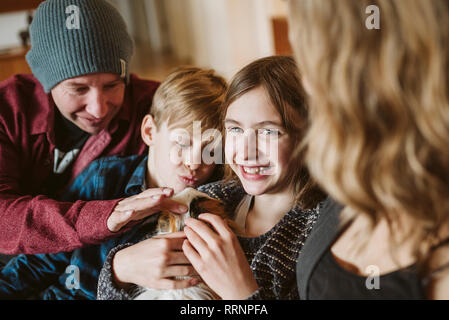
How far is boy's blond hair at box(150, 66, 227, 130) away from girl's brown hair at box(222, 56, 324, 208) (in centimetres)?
11

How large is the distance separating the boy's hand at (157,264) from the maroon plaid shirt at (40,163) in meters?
0.08

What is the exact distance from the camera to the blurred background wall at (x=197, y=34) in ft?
9.53

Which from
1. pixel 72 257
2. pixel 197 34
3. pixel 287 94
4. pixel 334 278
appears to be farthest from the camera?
pixel 197 34

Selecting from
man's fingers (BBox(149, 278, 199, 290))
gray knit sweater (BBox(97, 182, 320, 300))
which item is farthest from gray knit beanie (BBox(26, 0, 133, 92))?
man's fingers (BBox(149, 278, 199, 290))

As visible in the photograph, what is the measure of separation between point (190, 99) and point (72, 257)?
0.48 meters

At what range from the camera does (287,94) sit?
952 mm

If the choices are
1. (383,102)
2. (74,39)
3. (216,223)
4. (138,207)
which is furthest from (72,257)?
(383,102)

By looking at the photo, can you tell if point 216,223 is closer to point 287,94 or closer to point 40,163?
point 287,94

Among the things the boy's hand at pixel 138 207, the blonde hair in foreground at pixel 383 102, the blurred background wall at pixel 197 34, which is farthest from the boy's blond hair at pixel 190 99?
the blurred background wall at pixel 197 34

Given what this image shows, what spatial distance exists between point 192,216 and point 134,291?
0.20m

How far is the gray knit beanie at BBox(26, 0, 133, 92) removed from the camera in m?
1.16

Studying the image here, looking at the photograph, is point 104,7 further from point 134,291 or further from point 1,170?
point 134,291

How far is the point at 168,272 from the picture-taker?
35.3 inches

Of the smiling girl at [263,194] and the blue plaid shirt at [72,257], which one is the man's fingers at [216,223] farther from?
the blue plaid shirt at [72,257]
